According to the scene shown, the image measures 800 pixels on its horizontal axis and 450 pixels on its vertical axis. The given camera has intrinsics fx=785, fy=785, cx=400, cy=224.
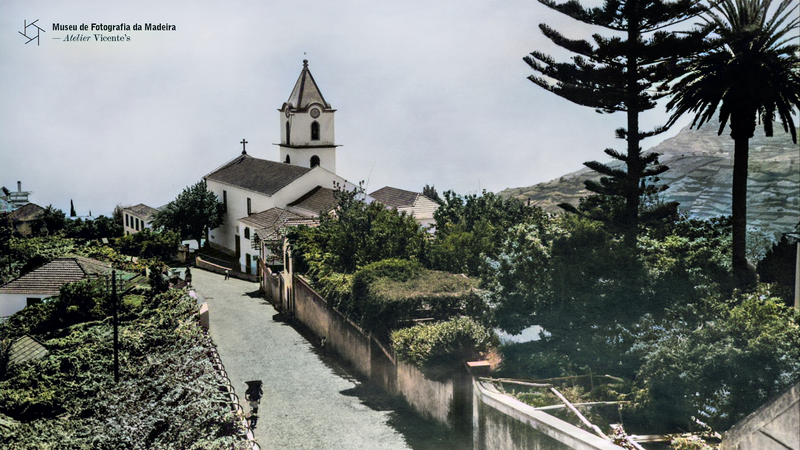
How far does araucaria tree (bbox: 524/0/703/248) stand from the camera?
1855 centimetres

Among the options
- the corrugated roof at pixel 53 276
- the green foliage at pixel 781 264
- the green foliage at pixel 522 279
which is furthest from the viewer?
the corrugated roof at pixel 53 276

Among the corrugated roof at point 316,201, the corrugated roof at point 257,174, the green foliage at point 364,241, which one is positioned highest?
the corrugated roof at point 257,174

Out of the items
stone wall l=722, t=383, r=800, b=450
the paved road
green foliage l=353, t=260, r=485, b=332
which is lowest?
the paved road

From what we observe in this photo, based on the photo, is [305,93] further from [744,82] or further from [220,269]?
[744,82]

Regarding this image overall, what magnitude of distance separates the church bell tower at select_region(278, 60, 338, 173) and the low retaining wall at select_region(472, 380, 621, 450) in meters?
30.7

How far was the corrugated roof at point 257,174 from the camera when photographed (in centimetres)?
4238

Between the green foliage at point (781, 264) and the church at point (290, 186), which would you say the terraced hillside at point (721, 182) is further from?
the church at point (290, 186)

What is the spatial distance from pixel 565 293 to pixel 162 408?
840 centimetres

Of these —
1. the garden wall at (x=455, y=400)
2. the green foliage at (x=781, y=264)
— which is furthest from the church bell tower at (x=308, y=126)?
the green foliage at (x=781, y=264)

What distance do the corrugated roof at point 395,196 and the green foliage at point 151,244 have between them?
11192mm

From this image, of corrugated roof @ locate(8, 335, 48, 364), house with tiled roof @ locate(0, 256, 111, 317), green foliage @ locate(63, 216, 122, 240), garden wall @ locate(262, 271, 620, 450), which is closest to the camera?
garden wall @ locate(262, 271, 620, 450)

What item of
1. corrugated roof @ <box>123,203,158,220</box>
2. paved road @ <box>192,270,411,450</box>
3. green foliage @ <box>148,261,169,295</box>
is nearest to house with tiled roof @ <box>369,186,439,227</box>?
paved road @ <box>192,270,411,450</box>

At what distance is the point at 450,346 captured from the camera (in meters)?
17.2

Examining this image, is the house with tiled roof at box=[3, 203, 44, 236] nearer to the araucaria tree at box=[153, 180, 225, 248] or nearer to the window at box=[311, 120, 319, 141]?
the araucaria tree at box=[153, 180, 225, 248]
